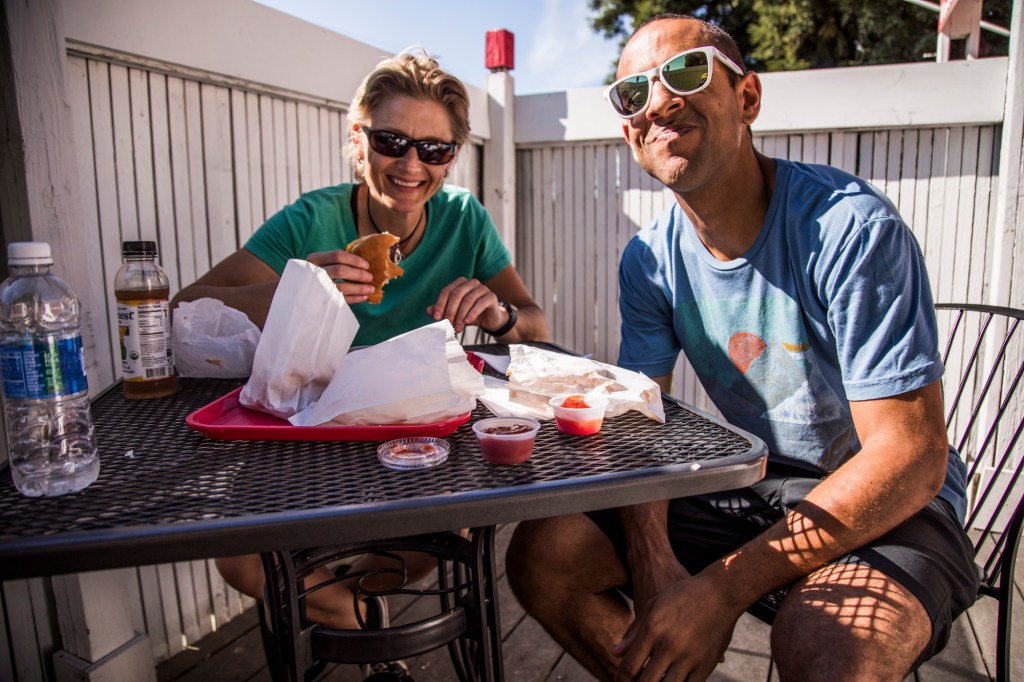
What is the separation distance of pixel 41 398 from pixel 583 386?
1.00 m

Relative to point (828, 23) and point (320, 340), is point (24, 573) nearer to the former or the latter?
point (320, 340)

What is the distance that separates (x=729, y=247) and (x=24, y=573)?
Answer: 171 cm

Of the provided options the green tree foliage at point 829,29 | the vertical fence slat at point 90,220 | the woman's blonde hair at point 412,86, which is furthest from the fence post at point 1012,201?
the green tree foliage at point 829,29

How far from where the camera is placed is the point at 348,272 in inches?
70.3

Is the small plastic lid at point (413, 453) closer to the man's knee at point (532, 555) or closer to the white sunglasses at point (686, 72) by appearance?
the man's knee at point (532, 555)

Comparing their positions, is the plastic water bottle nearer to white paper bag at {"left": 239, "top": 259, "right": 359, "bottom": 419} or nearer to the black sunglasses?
white paper bag at {"left": 239, "top": 259, "right": 359, "bottom": 419}

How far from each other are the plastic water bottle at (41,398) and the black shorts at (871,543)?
3.97 feet

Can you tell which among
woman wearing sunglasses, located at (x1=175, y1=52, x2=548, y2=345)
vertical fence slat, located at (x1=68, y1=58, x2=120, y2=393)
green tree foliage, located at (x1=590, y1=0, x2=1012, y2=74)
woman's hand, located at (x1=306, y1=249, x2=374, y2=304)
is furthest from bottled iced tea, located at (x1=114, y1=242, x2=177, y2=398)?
green tree foliage, located at (x1=590, y1=0, x2=1012, y2=74)

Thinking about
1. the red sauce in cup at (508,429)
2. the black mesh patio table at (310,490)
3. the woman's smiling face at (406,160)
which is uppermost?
the woman's smiling face at (406,160)

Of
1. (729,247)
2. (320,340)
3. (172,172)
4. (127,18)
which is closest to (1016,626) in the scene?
(729,247)

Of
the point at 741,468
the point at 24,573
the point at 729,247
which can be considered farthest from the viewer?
the point at 729,247

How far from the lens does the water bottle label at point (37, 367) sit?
105cm

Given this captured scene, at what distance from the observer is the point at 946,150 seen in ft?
12.0

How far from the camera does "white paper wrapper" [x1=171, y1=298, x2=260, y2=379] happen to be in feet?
5.77
